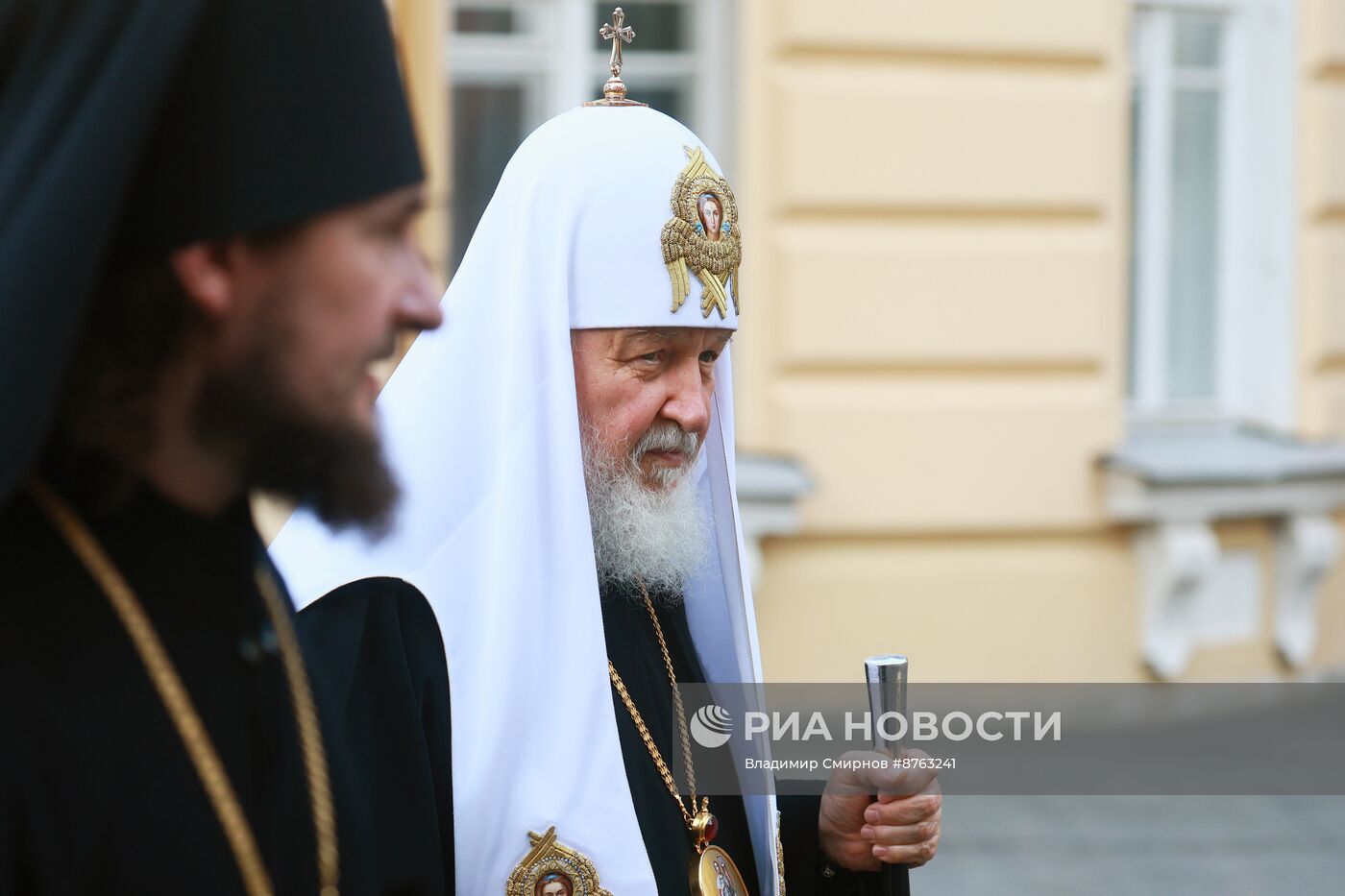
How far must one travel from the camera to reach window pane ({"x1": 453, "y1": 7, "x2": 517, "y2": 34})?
6.66 m

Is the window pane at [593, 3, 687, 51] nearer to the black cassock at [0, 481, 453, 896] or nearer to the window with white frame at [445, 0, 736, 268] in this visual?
the window with white frame at [445, 0, 736, 268]

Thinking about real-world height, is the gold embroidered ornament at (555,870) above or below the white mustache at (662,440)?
below

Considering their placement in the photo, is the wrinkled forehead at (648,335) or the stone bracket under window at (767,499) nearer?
the wrinkled forehead at (648,335)

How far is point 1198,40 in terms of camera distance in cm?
759

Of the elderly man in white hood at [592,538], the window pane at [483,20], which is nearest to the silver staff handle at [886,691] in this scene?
the elderly man in white hood at [592,538]

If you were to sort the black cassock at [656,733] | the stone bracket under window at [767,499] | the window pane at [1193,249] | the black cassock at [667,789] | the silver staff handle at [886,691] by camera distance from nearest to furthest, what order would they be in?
the black cassock at [656,733] < the silver staff handle at [886,691] < the black cassock at [667,789] < the stone bracket under window at [767,499] < the window pane at [1193,249]

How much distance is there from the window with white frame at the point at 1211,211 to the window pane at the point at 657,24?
2045 mm

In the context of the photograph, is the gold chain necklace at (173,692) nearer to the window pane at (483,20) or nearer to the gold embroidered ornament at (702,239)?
the gold embroidered ornament at (702,239)

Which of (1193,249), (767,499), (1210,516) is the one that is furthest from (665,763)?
(1193,249)

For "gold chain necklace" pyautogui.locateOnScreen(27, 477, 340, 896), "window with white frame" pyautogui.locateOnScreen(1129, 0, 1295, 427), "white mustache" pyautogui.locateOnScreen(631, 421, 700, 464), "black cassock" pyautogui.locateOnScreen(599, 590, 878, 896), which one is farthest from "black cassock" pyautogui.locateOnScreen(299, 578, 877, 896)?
"window with white frame" pyautogui.locateOnScreen(1129, 0, 1295, 427)

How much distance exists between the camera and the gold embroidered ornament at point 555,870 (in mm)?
2195

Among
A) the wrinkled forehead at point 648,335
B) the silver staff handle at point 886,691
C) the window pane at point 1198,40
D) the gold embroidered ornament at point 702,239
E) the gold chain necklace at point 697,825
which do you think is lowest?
the gold chain necklace at point 697,825

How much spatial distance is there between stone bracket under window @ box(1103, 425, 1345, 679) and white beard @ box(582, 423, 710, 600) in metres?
4.50

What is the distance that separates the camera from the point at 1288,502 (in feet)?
23.9
